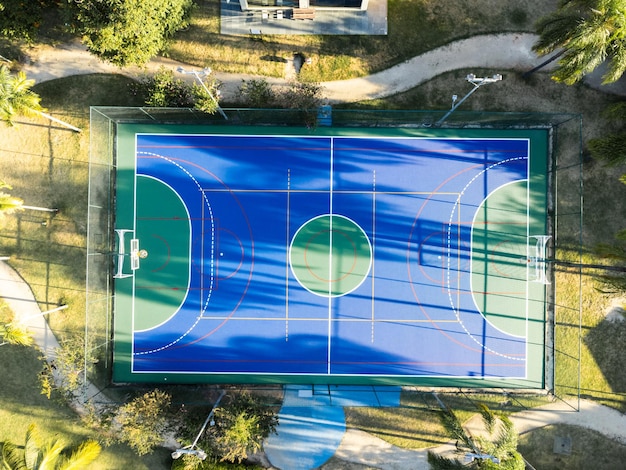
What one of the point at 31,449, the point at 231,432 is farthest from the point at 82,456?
the point at 231,432

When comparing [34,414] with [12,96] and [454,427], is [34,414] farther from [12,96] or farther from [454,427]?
[454,427]

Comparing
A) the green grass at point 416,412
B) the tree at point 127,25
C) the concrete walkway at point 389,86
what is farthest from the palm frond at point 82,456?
the tree at point 127,25

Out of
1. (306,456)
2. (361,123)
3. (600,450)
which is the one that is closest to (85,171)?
(361,123)

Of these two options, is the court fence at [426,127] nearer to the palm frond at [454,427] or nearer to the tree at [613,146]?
the tree at [613,146]

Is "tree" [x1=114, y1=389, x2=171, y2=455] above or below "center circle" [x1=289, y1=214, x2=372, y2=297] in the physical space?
below

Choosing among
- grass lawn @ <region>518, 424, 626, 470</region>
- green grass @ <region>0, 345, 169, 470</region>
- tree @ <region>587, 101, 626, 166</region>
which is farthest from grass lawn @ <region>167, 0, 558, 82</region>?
grass lawn @ <region>518, 424, 626, 470</region>

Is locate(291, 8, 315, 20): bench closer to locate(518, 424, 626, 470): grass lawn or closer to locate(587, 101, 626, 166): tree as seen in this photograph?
locate(587, 101, 626, 166): tree
